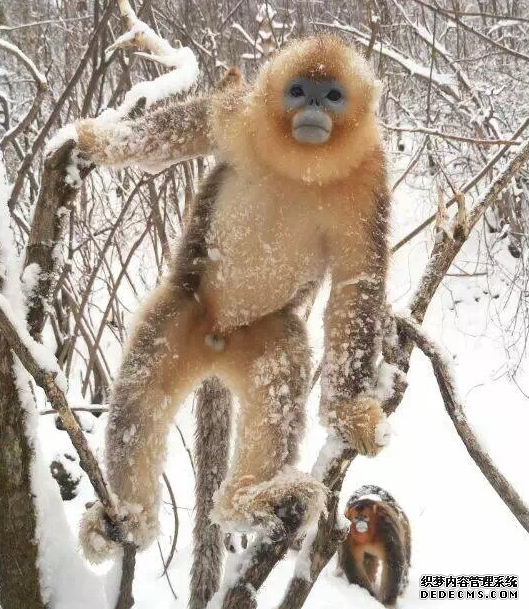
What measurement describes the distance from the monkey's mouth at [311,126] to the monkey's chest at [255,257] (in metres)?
0.21

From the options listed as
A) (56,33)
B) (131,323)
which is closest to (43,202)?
(131,323)

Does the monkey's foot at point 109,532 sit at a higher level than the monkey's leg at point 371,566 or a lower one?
lower

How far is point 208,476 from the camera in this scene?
180 cm

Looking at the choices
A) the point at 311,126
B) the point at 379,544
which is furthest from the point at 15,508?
the point at 379,544

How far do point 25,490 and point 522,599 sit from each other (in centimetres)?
272

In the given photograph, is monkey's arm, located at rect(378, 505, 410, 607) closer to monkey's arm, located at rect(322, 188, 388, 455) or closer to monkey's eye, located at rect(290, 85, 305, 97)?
monkey's arm, located at rect(322, 188, 388, 455)

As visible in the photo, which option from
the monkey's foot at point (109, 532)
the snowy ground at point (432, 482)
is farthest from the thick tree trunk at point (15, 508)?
the snowy ground at point (432, 482)

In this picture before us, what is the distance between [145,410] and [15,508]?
0.40 meters

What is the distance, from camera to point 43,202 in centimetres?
126

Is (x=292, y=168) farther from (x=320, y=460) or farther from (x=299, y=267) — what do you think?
(x=320, y=460)

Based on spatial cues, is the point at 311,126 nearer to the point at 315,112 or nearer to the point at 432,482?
the point at 315,112

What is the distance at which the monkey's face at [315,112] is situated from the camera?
4.73 ft

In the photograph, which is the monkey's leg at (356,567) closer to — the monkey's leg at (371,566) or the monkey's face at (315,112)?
the monkey's leg at (371,566)

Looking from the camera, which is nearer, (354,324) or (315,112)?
(315,112)
